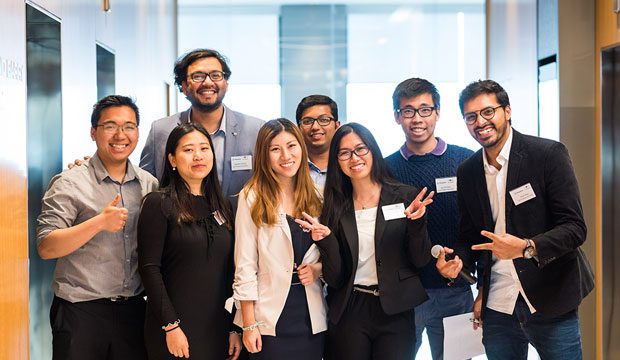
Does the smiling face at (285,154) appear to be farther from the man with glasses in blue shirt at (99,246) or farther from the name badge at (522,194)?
the name badge at (522,194)

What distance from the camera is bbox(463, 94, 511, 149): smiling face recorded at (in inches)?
102

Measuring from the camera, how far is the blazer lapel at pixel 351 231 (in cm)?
261

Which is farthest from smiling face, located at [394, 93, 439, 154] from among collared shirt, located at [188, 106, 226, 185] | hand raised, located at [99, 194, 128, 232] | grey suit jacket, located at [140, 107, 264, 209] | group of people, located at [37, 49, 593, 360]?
hand raised, located at [99, 194, 128, 232]

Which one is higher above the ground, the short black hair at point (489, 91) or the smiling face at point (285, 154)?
the short black hair at point (489, 91)

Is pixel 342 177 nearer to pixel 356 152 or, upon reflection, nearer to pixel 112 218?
pixel 356 152

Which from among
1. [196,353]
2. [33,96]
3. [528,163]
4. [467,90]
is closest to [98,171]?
[33,96]

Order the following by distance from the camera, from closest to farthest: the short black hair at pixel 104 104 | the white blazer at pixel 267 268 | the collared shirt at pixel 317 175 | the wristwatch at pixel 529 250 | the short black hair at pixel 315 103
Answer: the wristwatch at pixel 529 250 → the white blazer at pixel 267 268 → the short black hair at pixel 104 104 → the collared shirt at pixel 317 175 → the short black hair at pixel 315 103

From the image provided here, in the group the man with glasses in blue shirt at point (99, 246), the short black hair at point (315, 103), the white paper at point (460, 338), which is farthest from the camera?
the short black hair at point (315, 103)

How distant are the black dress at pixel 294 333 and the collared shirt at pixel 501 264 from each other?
912 mm

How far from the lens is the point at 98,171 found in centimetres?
264

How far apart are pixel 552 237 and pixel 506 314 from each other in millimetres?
539

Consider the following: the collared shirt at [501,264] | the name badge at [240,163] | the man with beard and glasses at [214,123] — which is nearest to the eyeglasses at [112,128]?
the man with beard and glasses at [214,123]

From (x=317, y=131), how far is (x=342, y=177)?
0.70 m

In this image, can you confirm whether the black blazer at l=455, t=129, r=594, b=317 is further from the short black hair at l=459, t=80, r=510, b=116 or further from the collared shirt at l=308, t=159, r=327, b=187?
the collared shirt at l=308, t=159, r=327, b=187
